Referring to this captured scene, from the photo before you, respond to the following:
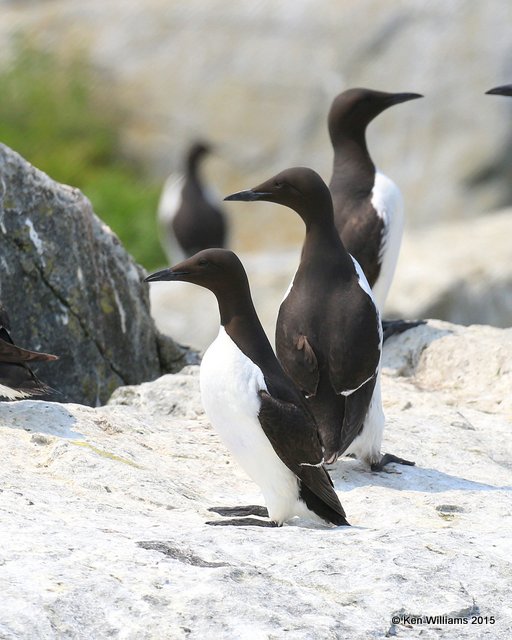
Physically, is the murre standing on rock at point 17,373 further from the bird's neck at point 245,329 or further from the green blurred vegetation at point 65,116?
the green blurred vegetation at point 65,116

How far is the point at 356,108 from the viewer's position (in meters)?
8.27

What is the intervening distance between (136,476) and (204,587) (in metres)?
1.33

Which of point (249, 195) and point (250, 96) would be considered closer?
point (249, 195)

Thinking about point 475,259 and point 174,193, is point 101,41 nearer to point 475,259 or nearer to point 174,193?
point 174,193

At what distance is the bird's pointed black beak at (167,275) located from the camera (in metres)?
5.15

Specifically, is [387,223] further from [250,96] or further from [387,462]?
[250,96]

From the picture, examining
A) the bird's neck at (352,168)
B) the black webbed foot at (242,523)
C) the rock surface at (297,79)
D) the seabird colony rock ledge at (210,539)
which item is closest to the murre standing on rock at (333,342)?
the seabird colony rock ledge at (210,539)

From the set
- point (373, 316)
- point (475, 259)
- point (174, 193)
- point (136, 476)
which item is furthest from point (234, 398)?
point (174, 193)

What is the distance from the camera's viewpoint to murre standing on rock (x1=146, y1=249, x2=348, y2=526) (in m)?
4.94

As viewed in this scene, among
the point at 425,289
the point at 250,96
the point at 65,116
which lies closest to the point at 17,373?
the point at 425,289

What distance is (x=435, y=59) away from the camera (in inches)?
692

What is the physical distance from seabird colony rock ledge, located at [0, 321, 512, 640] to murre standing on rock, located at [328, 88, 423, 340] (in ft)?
4.46

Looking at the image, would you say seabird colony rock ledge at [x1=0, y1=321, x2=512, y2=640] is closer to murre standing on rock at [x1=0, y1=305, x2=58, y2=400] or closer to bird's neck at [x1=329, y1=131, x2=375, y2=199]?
murre standing on rock at [x1=0, y1=305, x2=58, y2=400]

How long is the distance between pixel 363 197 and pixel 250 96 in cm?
1087
